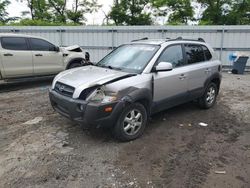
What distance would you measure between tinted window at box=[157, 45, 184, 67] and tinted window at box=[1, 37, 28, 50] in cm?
520

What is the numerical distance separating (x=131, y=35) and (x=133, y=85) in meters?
9.24

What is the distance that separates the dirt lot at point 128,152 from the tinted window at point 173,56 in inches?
49.2

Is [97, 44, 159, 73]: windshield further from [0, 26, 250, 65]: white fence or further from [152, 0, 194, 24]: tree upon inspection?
[152, 0, 194, 24]: tree

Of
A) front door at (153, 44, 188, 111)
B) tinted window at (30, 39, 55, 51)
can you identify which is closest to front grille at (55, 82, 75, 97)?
front door at (153, 44, 188, 111)

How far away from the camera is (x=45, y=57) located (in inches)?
341

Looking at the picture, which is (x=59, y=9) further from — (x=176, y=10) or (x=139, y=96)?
(x=139, y=96)

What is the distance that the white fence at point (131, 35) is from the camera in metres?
12.2

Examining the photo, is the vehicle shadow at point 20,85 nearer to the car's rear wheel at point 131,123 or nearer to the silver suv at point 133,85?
the silver suv at point 133,85

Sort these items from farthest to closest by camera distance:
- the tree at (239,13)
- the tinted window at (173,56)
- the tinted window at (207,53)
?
1. the tree at (239,13)
2. the tinted window at (207,53)
3. the tinted window at (173,56)

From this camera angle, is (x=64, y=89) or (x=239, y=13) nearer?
(x=64, y=89)

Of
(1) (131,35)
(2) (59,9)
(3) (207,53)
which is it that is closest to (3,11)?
(2) (59,9)

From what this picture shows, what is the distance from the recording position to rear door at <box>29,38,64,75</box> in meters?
8.42

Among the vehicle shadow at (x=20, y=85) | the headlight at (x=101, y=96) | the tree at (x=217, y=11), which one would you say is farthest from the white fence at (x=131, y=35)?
the tree at (x=217, y=11)

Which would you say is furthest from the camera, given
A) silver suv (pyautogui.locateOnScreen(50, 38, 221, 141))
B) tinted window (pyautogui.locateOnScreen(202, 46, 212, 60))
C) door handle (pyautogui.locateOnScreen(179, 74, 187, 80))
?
tinted window (pyautogui.locateOnScreen(202, 46, 212, 60))
